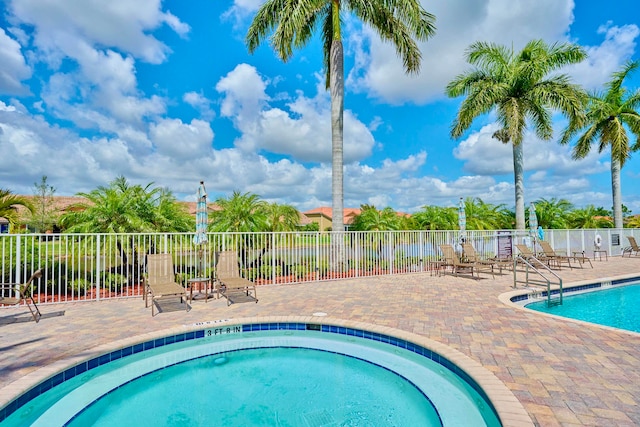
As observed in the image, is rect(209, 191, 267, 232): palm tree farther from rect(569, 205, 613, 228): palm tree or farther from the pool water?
rect(569, 205, 613, 228): palm tree

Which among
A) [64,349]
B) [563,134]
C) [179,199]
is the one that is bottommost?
[64,349]

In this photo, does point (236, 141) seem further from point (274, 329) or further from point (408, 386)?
point (408, 386)

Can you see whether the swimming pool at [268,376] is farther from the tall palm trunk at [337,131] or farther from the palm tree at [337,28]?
the palm tree at [337,28]

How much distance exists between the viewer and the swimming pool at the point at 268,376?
337 cm

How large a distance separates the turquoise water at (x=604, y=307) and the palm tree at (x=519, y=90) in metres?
8.25

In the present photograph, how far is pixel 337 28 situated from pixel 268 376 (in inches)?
466

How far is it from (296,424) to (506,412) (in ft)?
6.30

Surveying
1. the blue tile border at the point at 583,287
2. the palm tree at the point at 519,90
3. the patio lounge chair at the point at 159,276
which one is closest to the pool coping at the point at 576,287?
the blue tile border at the point at 583,287

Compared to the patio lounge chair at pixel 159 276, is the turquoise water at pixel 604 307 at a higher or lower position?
lower

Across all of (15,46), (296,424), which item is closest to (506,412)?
(296,424)

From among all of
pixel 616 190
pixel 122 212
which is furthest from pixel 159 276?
pixel 616 190

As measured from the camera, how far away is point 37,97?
866 inches

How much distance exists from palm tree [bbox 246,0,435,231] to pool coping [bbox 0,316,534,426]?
6.26 m

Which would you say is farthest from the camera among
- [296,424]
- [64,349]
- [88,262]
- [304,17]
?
[304,17]
